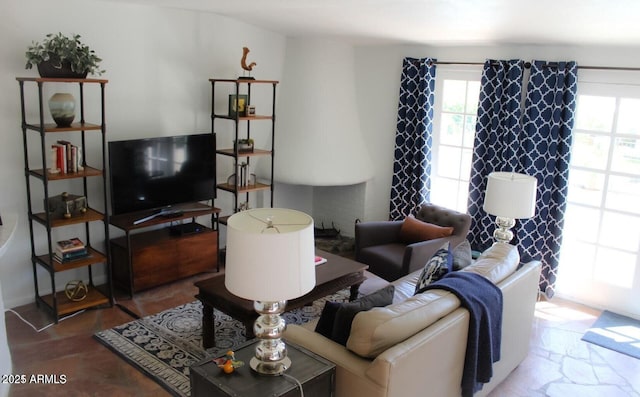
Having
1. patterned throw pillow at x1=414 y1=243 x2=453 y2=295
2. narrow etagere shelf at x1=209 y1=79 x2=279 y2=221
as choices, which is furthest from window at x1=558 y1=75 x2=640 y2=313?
narrow etagere shelf at x1=209 y1=79 x2=279 y2=221

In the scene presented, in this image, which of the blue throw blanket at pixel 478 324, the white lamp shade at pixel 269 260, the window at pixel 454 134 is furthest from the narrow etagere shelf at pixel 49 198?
the window at pixel 454 134

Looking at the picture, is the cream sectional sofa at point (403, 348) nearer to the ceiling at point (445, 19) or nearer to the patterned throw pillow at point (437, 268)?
the patterned throw pillow at point (437, 268)

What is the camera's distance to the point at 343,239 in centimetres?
697

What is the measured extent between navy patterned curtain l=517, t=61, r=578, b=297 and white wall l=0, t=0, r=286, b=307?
290 centimetres

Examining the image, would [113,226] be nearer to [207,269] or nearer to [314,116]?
[207,269]

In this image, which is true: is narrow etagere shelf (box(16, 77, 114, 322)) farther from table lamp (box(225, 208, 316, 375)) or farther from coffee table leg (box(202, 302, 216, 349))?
table lamp (box(225, 208, 316, 375))

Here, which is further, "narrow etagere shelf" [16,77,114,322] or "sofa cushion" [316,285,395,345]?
"narrow etagere shelf" [16,77,114,322]

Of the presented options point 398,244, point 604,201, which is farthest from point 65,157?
point 604,201

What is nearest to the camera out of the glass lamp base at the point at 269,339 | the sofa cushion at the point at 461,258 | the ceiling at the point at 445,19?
the glass lamp base at the point at 269,339

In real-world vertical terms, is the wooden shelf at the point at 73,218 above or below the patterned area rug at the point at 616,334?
above

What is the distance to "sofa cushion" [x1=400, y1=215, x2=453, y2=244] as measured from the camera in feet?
17.9

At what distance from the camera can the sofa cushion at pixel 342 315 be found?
3021 mm

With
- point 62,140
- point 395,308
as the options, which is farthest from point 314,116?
point 395,308

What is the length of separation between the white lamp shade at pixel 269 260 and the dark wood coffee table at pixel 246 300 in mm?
1462
